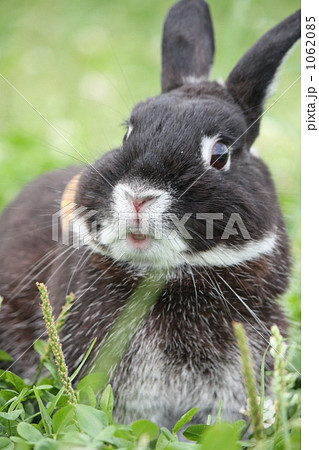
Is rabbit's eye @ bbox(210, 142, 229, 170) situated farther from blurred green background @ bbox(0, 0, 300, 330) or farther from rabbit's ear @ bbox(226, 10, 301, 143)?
blurred green background @ bbox(0, 0, 300, 330)

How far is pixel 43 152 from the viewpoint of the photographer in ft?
15.9

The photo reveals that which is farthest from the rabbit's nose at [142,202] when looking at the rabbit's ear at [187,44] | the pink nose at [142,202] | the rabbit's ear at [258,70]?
→ the rabbit's ear at [187,44]

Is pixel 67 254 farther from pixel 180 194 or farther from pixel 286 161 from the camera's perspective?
pixel 286 161

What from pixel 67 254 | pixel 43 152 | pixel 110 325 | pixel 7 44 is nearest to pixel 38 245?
pixel 67 254

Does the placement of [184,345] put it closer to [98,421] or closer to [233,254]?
[233,254]

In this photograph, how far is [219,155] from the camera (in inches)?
93.8

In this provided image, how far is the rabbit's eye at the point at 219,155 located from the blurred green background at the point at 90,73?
64cm

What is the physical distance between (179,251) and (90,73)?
3.94 metres

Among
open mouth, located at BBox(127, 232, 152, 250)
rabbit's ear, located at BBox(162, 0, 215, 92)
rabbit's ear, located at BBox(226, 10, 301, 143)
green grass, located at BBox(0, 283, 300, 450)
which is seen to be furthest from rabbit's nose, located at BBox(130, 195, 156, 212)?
rabbit's ear, located at BBox(162, 0, 215, 92)

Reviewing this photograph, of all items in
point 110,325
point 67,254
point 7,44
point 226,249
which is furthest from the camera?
point 7,44

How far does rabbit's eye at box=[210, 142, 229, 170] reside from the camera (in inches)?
93.2

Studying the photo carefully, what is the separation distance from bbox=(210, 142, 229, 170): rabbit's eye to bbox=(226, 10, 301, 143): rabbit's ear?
0.92ft

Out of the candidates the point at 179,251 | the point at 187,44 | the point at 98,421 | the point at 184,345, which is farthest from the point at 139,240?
the point at 187,44
